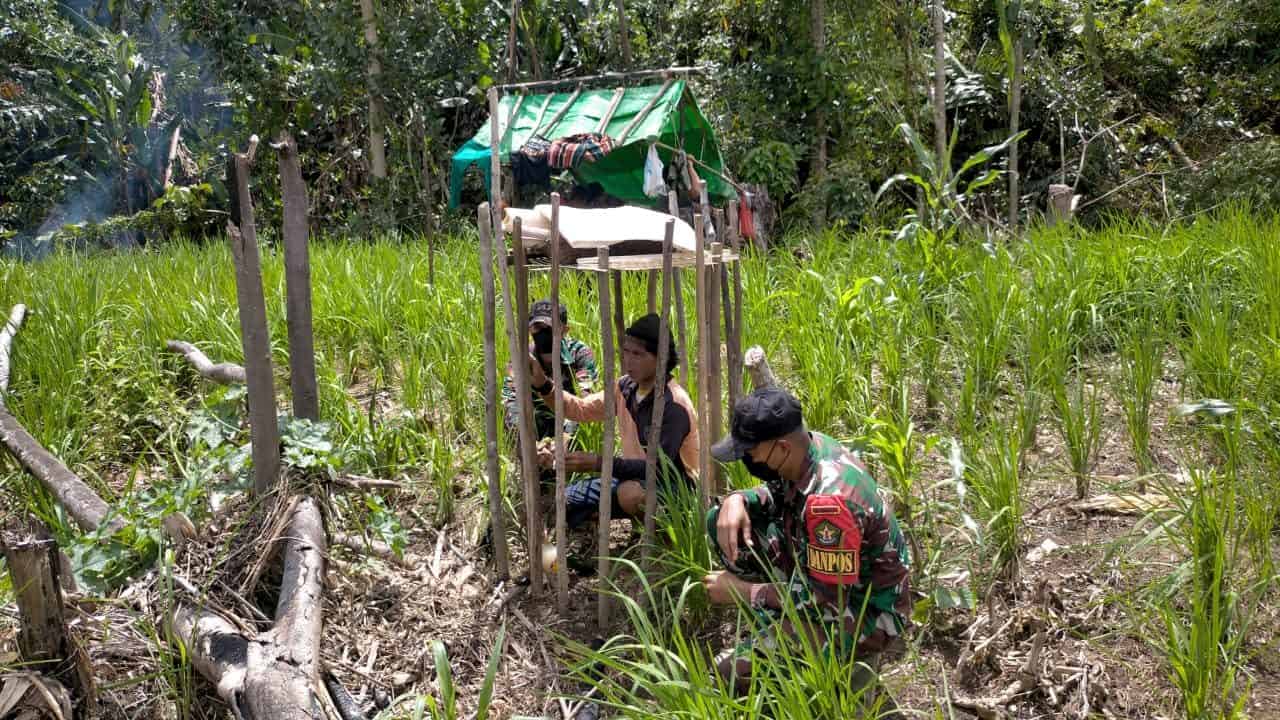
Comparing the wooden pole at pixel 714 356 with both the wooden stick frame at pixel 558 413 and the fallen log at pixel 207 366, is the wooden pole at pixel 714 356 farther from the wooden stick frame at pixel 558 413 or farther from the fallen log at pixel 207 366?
the fallen log at pixel 207 366

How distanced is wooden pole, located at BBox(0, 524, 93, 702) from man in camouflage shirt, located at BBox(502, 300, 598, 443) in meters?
1.61

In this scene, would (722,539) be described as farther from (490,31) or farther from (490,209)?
Answer: (490,31)

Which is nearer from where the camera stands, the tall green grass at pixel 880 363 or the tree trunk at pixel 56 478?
the tall green grass at pixel 880 363

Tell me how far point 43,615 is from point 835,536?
1893mm

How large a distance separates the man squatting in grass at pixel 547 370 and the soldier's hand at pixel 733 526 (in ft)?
3.55

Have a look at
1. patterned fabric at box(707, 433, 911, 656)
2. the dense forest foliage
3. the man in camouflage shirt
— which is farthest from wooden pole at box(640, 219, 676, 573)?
the dense forest foliage

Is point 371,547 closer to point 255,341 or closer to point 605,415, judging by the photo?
point 255,341

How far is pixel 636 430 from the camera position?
3.42 metres

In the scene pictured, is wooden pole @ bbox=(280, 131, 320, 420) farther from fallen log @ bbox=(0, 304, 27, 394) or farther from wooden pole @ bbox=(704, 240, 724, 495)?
fallen log @ bbox=(0, 304, 27, 394)

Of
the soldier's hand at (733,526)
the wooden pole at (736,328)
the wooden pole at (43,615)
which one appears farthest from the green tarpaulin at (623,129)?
the wooden pole at (43,615)

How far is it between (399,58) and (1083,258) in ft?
22.0

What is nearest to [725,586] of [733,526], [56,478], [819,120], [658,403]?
[733,526]

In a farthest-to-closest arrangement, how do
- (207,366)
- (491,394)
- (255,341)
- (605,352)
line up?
(207,366) < (491,394) < (255,341) < (605,352)

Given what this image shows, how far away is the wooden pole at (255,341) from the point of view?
288cm
